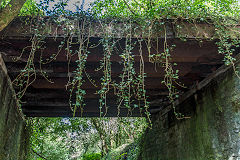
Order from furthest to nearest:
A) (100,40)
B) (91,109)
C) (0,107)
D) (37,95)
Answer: (91,109), (37,95), (0,107), (100,40)

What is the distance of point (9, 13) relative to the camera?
2.74 m

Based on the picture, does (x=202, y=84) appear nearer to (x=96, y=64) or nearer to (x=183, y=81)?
(x=183, y=81)

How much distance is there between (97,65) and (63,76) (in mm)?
713

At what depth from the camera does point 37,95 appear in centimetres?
494

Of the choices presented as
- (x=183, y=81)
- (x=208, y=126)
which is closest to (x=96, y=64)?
(x=183, y=81)

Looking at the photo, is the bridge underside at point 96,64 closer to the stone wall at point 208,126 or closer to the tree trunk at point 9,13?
the tree trunk at point 9,13

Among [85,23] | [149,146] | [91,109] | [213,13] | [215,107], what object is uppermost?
[213,13]

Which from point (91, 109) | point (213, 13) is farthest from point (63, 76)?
point (213, 13)

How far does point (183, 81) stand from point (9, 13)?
10.8ft

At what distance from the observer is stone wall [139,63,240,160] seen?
10.5ft

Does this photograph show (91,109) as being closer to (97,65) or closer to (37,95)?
(37,95)

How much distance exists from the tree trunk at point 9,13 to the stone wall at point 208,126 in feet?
10.2

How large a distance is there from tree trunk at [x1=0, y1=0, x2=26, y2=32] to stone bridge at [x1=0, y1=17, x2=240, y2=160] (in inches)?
8.6

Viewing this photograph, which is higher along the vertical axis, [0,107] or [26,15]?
[26,15]
